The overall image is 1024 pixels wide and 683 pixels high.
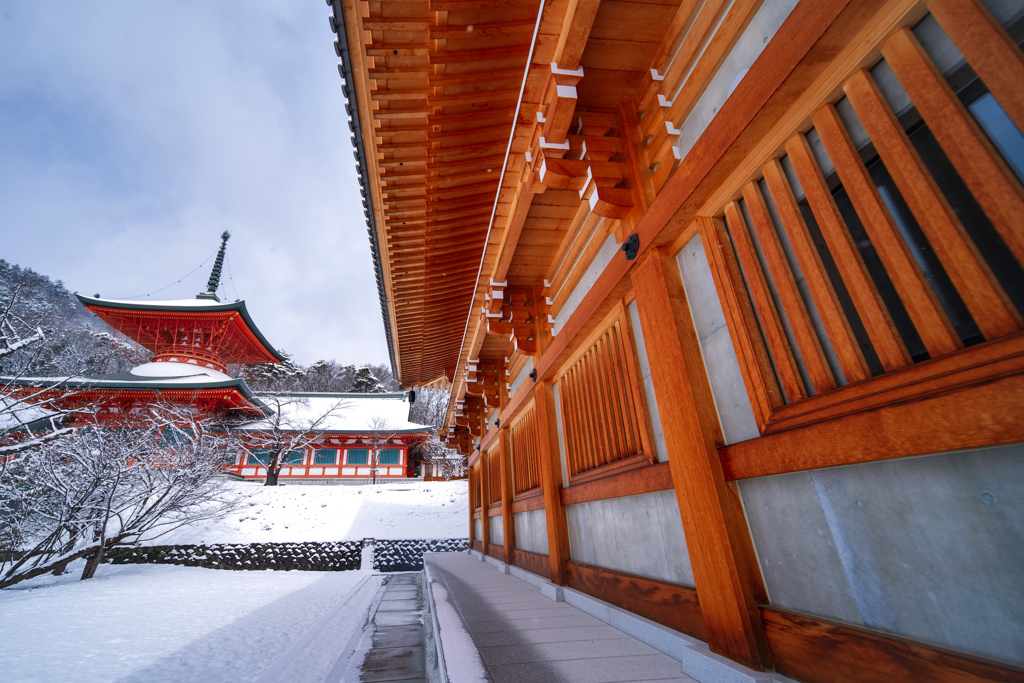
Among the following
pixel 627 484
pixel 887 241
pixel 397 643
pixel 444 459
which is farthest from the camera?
pixel 444 459

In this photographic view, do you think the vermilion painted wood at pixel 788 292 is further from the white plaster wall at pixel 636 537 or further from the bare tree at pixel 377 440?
the bare tree at pixel 377 440

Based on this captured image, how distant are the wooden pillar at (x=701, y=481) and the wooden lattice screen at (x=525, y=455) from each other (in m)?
2.85

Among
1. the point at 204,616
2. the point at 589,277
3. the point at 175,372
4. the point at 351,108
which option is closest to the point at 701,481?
the point at 589,277

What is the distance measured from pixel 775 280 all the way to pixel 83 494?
544 inches

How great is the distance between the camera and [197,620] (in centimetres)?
654

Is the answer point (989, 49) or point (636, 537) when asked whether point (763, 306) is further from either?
point (636, 537)

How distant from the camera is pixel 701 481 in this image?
1852 mm

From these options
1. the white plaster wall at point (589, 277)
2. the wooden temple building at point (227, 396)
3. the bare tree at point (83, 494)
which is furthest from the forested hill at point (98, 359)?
the white plaster wall at point (589, 277)

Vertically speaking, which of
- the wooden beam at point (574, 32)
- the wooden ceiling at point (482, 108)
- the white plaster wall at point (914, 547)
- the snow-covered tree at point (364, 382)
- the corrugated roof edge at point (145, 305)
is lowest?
the white plaster wall at point (914, 547)

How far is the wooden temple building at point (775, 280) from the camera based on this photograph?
42.5 inches

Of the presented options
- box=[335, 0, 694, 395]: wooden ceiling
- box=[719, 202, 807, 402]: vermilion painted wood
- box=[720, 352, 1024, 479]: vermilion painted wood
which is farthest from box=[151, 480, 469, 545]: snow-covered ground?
box=[720, 352, 1024, 479]: vermilion painted wood

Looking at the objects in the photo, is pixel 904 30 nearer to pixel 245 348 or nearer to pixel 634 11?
pixel 634 11

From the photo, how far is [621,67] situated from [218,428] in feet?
72.0

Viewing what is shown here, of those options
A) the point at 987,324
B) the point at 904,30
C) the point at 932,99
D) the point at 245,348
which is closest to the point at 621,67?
the point at 904,30
